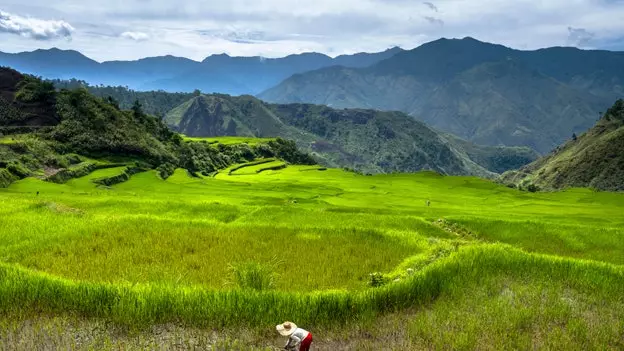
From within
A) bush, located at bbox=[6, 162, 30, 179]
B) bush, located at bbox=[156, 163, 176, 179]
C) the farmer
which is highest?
the farmer

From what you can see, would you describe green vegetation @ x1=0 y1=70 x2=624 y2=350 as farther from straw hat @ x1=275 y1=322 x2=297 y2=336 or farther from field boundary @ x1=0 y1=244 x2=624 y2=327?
straw hat @ x1=275 y1=322 x2=297 y2=336

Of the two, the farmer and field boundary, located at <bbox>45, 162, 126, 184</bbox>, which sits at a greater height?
the farmer

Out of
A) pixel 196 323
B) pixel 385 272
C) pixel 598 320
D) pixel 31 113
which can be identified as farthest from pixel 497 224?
pixel 31 113

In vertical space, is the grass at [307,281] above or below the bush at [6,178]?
above

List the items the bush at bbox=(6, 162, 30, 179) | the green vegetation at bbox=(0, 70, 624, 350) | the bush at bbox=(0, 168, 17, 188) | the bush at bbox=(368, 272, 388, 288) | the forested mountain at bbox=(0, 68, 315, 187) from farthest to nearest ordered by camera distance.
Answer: the forested mountain at bbox=(0, 68, 315, 187) < the bush at bbox=(6, 162, 30, 179) < the bush at bbox=(0, 168, 17, 188) < the bush at bbox=(368, 272, 388, 288) < the green vegetation at bbox=(0, 70, 624, 350)

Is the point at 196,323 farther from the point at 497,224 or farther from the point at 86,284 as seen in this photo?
the point at 497,224

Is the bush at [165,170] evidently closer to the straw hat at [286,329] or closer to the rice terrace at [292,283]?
the rice terrace at [292,283]

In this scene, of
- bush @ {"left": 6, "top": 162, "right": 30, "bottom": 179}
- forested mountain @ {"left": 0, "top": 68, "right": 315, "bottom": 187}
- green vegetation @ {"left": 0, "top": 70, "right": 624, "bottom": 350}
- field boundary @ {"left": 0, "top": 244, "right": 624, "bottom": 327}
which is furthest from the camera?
forested mountain @ {"left": 0, "top": 68, "right": 315, "bottom": 187}

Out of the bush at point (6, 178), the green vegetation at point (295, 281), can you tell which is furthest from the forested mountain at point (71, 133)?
the green vegetation at point (295, 281)

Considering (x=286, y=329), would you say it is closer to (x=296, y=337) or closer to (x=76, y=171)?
(x=296, y=337)

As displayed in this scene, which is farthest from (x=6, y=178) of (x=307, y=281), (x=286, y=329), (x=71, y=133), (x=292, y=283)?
(x=286, y=329)

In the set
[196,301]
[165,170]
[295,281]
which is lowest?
[165,170]

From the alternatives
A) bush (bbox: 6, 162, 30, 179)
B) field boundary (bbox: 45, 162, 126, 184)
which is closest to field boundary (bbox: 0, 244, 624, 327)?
bush (bbox: 6, 162, 30, 179)

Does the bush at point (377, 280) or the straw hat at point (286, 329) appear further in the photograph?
the bush at point (377, 280)
